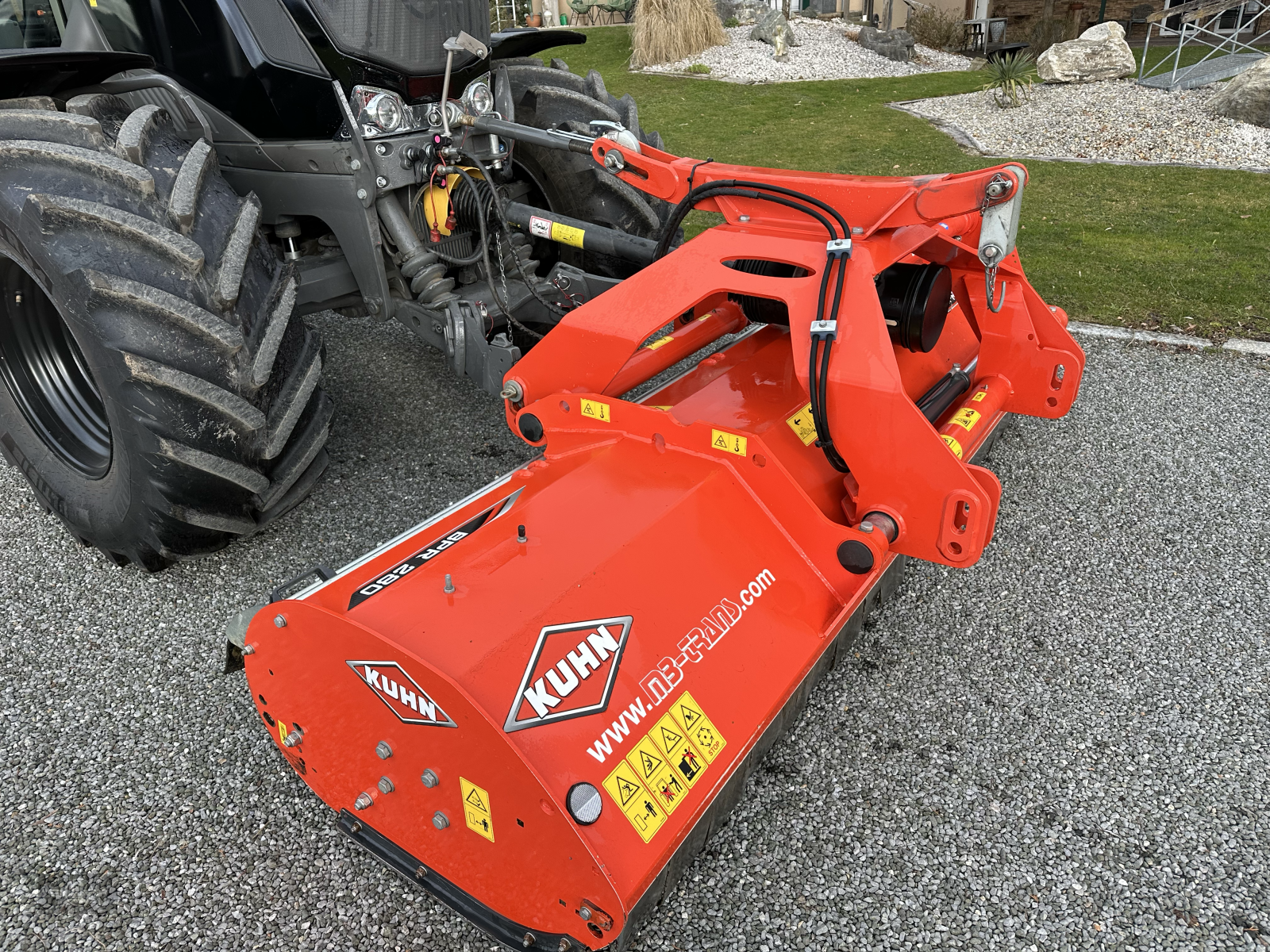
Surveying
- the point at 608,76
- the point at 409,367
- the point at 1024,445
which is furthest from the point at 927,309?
the point at 608,76

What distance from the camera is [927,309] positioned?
2.32m

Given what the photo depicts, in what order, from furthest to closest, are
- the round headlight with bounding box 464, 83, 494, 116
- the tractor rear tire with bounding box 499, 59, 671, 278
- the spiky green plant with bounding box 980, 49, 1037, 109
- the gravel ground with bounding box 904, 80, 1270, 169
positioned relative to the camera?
the spiky green plant with bounding box 980, 49, 1037, 109 → the gravel ground with bounding box 904, 80, 1270, 169 → the tractor rear tire with bounding box 499, 59, 671, 278 → the round headlight with bounding box 464, 83, 494, 116

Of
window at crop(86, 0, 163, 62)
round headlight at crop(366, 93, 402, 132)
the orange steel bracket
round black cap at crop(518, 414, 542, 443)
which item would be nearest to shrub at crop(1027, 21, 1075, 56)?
round headlight at crop(366, 93, 402, 132)

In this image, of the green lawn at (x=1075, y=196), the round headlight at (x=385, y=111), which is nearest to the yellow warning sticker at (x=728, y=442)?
the round headlight at (x=385, y=111)

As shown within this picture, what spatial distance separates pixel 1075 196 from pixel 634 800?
714 cm

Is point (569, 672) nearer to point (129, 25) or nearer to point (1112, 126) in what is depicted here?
point (129, 25)

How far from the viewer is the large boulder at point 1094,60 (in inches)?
448

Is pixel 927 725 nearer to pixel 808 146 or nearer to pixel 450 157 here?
pixel 450 157

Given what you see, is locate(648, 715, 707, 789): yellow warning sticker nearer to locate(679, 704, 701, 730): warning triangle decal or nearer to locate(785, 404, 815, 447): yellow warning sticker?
locate(679, 704, 701, 730): warning triangle decal

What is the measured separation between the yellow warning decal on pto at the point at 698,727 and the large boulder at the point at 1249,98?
33.6 ft

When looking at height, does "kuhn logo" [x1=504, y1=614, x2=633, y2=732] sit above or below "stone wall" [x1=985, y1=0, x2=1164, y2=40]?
below

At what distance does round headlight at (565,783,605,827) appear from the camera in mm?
1528

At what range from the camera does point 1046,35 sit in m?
16.6

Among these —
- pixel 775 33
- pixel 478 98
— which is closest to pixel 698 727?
pixel 478 98
